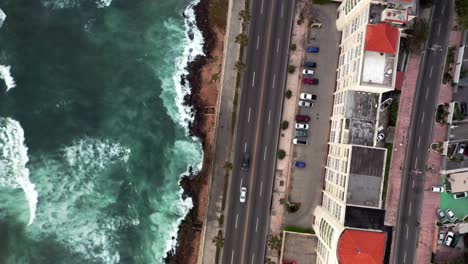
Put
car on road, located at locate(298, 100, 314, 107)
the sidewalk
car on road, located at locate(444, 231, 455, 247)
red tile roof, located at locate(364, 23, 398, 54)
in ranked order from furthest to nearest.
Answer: the sidewalk → car on road, located at locate(298, 100, 314, 107) → car on road, located at locate(444, 231, 455, 247) → red tile roof, located at locate(364, 23, 398, 54)

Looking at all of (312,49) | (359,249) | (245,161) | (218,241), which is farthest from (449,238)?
(312,49)

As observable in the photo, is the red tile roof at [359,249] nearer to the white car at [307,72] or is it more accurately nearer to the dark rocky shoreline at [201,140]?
the dark rocky shoreline at [201,140]

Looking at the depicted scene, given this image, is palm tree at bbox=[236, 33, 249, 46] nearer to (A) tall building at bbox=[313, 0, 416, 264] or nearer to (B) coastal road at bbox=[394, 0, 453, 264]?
(A) tall building at bbox=[313, 0, 416, 264]

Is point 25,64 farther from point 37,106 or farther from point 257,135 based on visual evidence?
point 257,135

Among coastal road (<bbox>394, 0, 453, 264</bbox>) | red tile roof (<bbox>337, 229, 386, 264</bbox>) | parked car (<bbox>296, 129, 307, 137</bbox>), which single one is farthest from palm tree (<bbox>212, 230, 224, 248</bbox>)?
coastal road (<bbox>394, 0, 453, 264</bbox>)

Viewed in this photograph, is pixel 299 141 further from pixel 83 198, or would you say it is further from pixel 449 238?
pixel 83 198

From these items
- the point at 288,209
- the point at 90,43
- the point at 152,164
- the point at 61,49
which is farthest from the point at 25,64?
the point at 288,209
